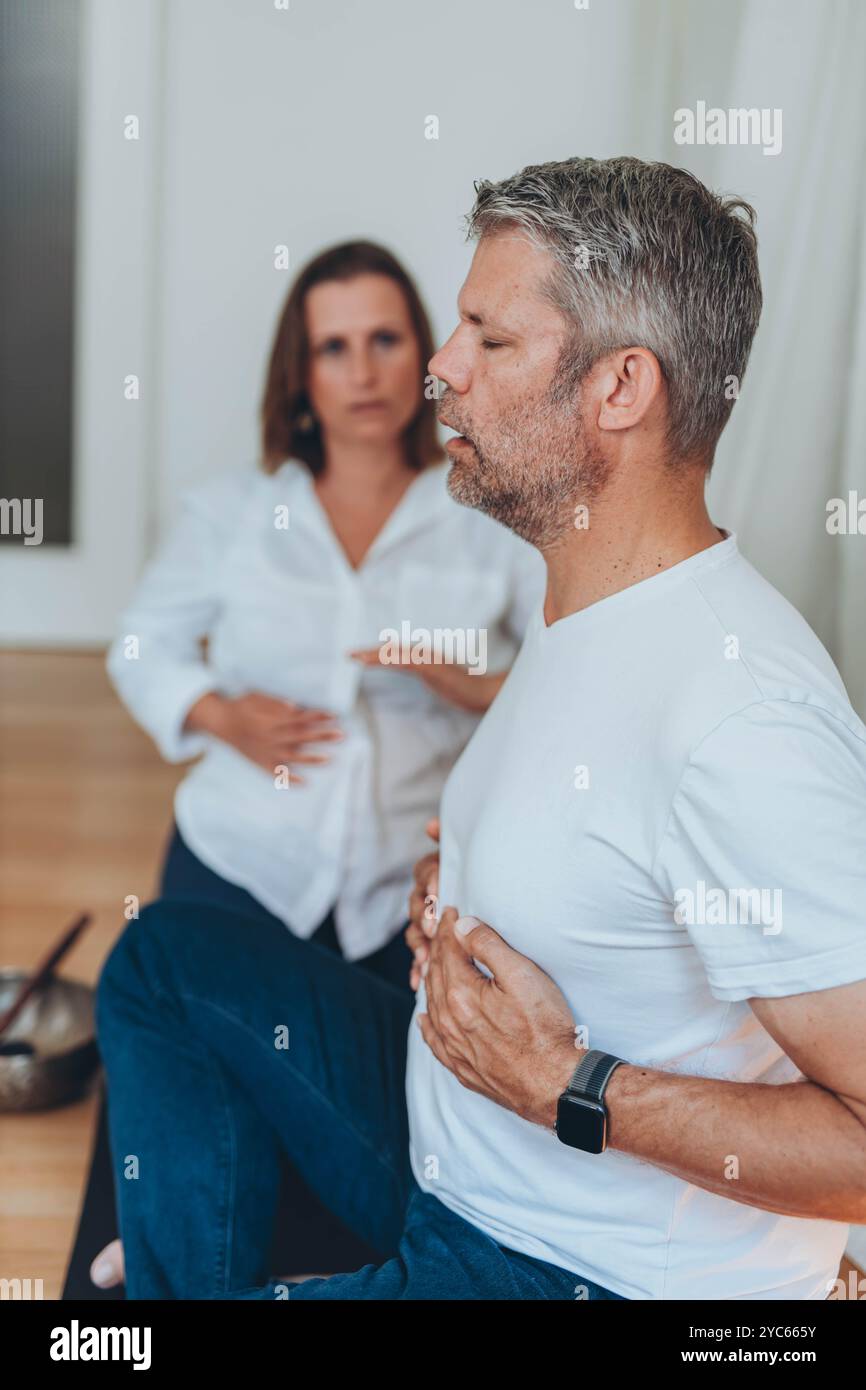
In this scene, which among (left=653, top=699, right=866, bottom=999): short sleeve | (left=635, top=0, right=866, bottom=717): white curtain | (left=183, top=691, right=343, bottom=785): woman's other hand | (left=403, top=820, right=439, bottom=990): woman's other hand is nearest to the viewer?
(left=653, top=699, right=866, bottom=999): short sleeve

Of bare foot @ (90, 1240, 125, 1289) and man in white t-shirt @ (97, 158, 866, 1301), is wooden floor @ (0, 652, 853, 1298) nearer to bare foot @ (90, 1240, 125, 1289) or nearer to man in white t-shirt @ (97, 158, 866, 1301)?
bare foot @ (90, 1240, 125, 1289)

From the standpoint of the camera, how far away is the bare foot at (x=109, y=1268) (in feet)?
4.39

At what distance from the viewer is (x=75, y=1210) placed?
1596mm

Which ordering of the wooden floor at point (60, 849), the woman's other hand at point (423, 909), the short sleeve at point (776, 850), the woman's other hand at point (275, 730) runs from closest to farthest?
the short sleeve at point (776, 850), the woman's other hand at point (423, 909), the wooden floor at point (60, 849), the woman's other hand at point (275, 730)

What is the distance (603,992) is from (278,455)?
113 cm

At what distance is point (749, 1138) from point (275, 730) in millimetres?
998

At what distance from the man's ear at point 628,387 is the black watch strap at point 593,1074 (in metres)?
0.42

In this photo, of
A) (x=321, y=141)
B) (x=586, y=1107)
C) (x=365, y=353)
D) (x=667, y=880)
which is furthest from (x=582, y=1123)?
(x=321, y=141)

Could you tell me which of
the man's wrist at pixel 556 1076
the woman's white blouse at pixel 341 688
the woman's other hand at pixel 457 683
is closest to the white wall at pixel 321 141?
the woman's white blouse at pixel 341 688

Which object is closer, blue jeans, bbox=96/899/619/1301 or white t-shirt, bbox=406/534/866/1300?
white t-shirt, bbox=406/534/866/1300

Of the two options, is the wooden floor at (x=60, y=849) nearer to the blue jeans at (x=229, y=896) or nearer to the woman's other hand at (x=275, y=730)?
the blue jeans at (x=229, y=896)

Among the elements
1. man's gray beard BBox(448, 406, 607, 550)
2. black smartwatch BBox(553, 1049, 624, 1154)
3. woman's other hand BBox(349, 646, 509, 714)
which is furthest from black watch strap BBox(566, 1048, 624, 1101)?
woman's other hand BBox(349, 646, 509, 714)

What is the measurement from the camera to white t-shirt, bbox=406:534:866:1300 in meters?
0.80

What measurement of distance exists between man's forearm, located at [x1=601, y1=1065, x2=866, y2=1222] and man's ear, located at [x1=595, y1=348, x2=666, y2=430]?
44 centimetres
